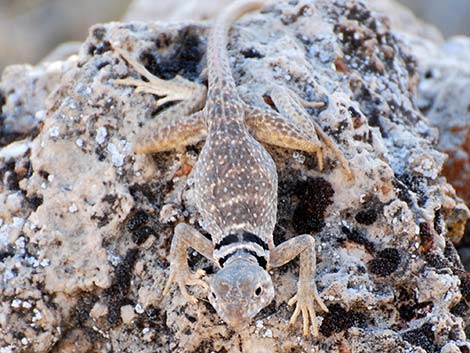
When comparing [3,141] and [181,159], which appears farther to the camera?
[3,141]

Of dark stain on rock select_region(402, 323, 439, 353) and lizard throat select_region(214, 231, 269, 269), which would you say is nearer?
dark stain on rock select_region(402, 323, 439, 353)

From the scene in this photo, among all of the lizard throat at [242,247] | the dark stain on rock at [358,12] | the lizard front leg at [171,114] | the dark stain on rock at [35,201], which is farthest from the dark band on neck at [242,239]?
the dark stain on rock at [358,12]

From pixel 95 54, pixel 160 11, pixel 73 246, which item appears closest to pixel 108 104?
pixel 95 54

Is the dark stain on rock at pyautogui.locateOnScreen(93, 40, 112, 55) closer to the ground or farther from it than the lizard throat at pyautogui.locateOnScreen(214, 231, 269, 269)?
farther from it

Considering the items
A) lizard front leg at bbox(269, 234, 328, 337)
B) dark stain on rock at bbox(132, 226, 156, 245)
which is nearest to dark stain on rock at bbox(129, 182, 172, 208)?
dark stain on rock at bbox(132, 226, 156, 245)

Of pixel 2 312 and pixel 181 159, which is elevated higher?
pixel 181 159

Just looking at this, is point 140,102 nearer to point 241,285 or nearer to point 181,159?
point 181,159

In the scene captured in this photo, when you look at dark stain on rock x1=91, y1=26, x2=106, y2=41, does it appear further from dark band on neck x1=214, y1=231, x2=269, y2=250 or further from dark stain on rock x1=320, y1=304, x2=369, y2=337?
dark stain on rock x1=320, y1=304, x2=369, y2=337

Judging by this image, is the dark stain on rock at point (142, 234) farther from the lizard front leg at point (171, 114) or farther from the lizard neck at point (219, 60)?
the lizard neck at point (219, 60)
